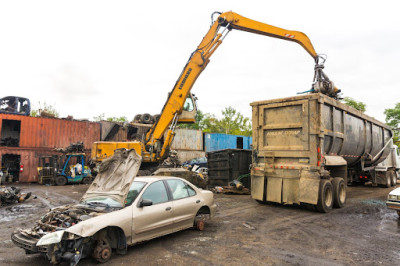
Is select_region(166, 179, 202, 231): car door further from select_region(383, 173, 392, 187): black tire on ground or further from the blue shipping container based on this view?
the blue shipping container

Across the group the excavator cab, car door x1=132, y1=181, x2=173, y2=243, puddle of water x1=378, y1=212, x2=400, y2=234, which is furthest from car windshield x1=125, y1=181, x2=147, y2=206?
the excavator cab

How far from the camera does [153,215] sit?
5035 millimetres

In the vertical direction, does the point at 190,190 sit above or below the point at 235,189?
above

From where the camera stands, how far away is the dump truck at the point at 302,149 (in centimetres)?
795

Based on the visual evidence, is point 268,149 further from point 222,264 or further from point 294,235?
point 222,264

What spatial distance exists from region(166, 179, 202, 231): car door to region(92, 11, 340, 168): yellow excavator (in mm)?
7114

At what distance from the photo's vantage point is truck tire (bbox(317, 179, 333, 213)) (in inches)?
309

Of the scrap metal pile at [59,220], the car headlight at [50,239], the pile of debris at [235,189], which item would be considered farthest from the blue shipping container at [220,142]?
the car headlight at [50,239]

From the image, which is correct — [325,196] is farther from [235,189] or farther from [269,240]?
[235,189]

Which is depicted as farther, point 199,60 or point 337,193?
point 199,60

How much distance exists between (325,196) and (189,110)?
7.65m

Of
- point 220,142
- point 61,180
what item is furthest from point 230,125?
point 61,180

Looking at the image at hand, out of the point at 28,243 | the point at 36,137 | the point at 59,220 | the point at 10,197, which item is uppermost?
the point at 36,137

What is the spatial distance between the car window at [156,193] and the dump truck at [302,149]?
4472 mm
